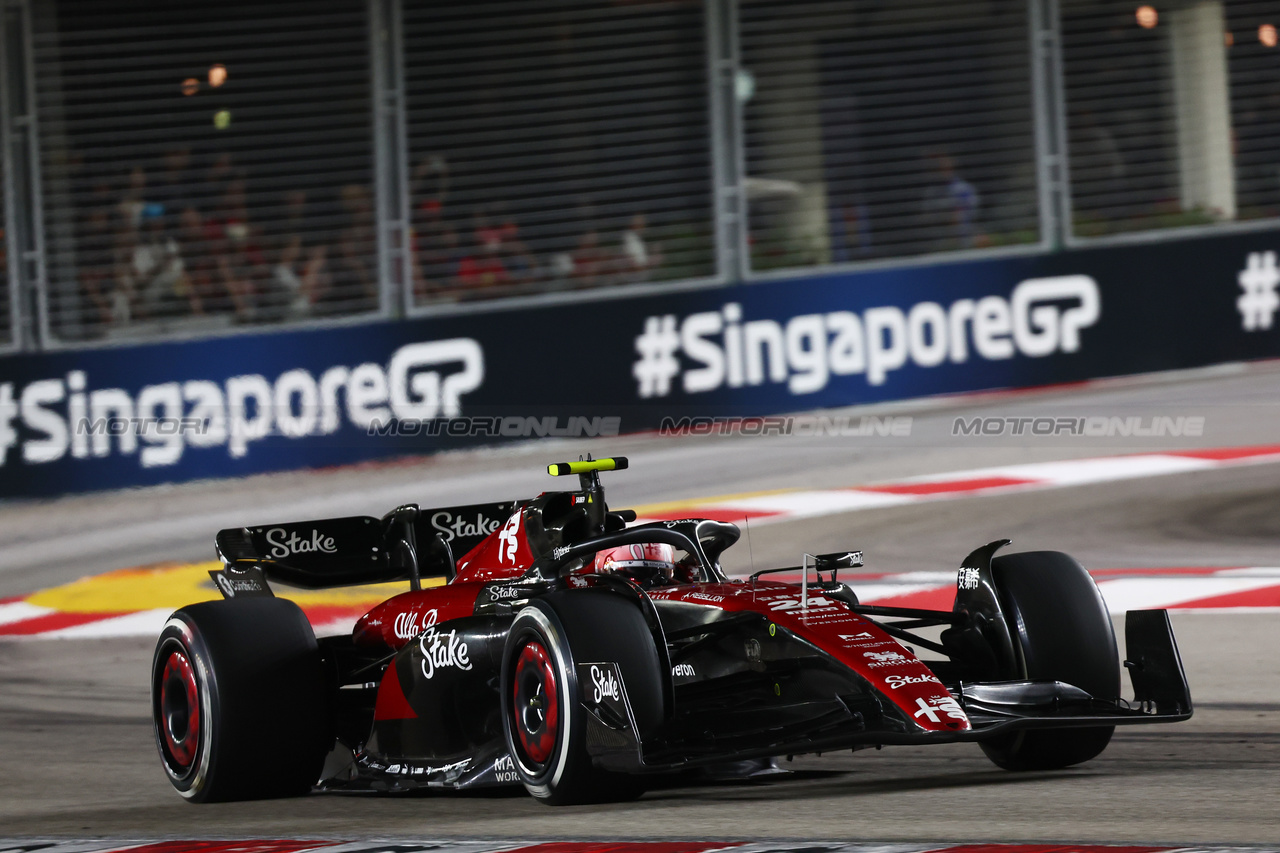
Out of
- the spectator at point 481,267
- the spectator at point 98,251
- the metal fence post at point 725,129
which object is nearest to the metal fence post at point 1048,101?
the metal fence post at point 725,129

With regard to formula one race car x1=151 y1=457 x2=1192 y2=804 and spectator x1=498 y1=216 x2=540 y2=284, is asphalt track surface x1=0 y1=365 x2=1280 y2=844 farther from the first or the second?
spectator x1=498 y1=216 x2=540 y2=284

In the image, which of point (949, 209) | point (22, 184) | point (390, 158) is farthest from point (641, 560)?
point (949, 209)

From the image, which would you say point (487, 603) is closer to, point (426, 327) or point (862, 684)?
point (862, 684)

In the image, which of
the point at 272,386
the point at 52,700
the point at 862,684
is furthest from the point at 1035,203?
the point at 862,684

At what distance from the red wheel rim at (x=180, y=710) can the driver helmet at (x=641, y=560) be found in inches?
53.6

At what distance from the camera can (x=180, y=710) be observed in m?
6.24

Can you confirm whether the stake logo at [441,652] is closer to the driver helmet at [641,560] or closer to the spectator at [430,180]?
the driver helmet at [641,560]

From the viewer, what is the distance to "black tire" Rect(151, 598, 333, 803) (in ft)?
19.6

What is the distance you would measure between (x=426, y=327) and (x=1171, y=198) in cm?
517

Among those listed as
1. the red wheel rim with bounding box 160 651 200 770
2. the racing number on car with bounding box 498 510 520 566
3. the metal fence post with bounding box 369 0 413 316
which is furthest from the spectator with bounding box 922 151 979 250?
the red wheel rim with bounding box 160 651 200 770

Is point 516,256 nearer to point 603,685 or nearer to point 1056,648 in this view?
point 1056,648

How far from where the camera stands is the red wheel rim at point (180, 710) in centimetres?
611

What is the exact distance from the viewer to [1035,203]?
13.3 m

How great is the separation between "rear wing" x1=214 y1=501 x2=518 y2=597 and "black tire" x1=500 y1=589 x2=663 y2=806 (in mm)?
1547
